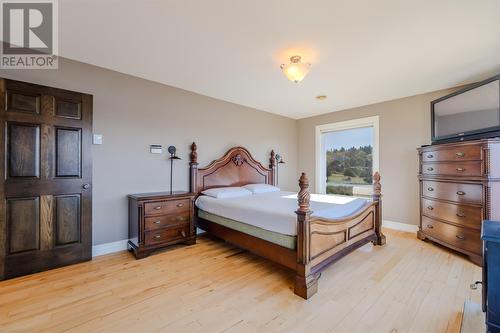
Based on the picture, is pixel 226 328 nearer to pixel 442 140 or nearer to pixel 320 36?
pixel 320 36

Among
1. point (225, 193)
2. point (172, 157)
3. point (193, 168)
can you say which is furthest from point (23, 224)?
point (225, 193)

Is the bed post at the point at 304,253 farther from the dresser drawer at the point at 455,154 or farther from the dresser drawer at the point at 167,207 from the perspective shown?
the dresser drawer at the point at 455,154

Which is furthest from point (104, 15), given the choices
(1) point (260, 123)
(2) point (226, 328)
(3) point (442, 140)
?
(3) point (442, 140)

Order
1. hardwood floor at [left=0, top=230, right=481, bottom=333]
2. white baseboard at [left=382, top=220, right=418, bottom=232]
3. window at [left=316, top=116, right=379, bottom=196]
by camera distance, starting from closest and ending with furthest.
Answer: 1. hardwood floor at [left=0, top=230, right=481, bottom=333]
2. white baseboard at [left=382, top=220, right=418, bottom=232]
3. window at [left=316, top=116, right=379, bottom=196]

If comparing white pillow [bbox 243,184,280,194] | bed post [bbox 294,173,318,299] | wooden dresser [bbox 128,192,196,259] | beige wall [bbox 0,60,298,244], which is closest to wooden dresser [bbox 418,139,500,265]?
bed post [bbox 294,173,318,299]

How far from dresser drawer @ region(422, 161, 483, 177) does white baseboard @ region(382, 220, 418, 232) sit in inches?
42.8

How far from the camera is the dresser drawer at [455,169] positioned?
2.46 meters

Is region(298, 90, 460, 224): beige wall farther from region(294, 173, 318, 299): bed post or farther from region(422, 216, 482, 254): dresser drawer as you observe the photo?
region(294, 173, 318, 299): bed post

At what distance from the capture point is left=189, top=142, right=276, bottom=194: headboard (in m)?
3.54

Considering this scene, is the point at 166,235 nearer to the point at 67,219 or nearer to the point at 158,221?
the point at 158,221

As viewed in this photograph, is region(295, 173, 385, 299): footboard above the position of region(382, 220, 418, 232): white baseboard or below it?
above

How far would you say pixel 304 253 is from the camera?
6.23 ft

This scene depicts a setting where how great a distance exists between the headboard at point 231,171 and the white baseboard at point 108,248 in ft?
3.85

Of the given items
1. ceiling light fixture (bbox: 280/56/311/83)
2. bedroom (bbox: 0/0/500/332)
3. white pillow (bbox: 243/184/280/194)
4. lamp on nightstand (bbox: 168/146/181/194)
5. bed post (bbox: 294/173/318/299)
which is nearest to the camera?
bedroom (bbox: 0/0/500/332)
